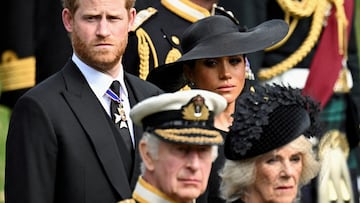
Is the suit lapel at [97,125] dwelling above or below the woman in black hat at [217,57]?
below

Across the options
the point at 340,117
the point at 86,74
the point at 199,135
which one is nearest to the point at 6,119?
the point at 340,117

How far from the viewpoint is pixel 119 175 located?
7.59 m

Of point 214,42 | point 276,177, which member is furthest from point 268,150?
point 214,42

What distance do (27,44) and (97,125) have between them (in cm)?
217

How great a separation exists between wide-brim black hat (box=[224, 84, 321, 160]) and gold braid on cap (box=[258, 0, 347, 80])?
2.62 meters

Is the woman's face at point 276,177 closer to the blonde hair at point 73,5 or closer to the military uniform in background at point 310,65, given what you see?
the blonde hair at point 73,5

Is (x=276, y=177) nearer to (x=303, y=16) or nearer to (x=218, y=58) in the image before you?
(x=218, y=58)

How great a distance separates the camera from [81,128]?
25.0 ft

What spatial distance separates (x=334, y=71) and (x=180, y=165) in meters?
3.63

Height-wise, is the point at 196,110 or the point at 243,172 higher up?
the point at 196,110

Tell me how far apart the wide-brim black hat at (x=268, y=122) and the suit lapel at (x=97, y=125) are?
0.42m

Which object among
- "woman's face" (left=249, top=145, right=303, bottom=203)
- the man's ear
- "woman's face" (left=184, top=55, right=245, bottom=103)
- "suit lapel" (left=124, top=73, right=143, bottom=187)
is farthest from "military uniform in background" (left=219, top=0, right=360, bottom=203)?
the man's ear

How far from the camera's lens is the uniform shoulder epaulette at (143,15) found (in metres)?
9.02

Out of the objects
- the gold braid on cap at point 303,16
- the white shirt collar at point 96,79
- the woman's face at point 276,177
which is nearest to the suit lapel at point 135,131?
the white shirt collar at point 96,79
